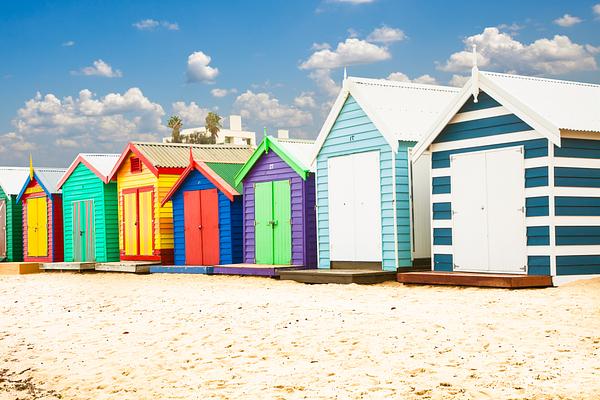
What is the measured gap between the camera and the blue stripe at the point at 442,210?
51.7 ft

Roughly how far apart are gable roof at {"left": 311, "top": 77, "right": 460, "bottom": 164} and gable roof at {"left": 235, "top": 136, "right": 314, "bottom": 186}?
1.46 ft

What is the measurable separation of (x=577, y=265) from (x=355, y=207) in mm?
5011

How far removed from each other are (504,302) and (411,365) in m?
4.00

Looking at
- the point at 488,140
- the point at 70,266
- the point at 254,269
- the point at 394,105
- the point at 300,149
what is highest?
the point at 394,105

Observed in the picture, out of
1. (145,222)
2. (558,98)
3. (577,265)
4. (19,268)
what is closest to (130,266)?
(145,222)

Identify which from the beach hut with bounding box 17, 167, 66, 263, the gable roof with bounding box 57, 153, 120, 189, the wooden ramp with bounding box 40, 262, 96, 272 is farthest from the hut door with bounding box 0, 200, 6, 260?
the wooden ramp with bounding box 40, 262, 96, 272

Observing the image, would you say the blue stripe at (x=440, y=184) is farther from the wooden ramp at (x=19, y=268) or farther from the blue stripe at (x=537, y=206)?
the wooden ramp at (x=19, y=268)

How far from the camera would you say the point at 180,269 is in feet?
72.9

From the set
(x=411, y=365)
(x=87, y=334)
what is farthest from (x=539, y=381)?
(x=87, y=334)

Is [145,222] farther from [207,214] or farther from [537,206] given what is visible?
[537,206]

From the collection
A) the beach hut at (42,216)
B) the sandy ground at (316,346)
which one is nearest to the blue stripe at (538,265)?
the sandy ground at (316,346)

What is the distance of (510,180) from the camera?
47.7 ft

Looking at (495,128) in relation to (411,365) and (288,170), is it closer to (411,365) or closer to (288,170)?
(288,170)

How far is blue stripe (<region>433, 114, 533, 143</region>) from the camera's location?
14.5 metres
